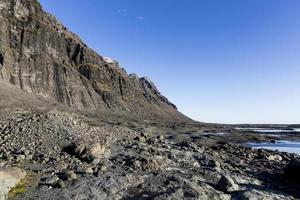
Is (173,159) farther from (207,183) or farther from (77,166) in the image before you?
(77,166)

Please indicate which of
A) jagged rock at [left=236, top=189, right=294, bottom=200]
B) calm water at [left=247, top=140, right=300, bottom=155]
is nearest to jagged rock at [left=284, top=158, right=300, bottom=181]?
jagged rock at [left=236, top=189, right=294, bottom=200]

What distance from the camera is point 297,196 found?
22.8m

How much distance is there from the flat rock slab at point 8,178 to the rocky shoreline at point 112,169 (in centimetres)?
70

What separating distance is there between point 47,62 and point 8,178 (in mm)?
107530

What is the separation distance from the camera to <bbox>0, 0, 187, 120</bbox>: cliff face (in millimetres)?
107125

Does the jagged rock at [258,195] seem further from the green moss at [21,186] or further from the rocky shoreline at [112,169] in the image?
the green moss at [21,186]

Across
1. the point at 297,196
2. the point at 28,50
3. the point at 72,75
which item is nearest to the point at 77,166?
the point at 297,196

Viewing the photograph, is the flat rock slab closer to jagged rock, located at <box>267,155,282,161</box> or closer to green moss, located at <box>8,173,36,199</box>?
green moss, located at <box>8,173,36,199</box>

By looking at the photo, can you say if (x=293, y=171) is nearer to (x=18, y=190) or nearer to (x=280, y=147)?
(x=18, y=190)

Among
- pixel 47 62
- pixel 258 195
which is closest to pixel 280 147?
pixel 258 195

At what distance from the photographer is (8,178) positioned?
709 inches

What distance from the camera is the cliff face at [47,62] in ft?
351

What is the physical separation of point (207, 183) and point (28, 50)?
343 ft

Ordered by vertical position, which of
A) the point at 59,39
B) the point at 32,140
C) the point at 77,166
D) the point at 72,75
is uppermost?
the point at 59,39
